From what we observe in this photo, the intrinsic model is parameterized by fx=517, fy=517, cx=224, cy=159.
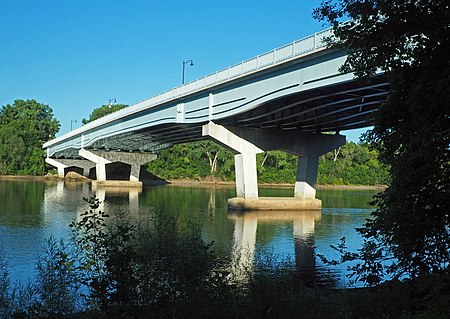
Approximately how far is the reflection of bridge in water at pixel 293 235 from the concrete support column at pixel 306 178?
259 cm

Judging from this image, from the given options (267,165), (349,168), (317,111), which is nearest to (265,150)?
(317,111)

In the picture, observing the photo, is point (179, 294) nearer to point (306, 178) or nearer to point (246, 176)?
point (246, 176)

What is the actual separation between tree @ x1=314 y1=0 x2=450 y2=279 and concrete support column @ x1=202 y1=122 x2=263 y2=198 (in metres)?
32.1

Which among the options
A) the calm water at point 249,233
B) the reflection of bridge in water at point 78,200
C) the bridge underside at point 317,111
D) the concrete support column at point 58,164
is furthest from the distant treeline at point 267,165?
the calm water at point 249,233

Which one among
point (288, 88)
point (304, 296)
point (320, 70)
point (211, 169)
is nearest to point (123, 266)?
point (304, 296)

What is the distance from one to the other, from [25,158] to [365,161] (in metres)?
68.7

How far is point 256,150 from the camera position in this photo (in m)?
42.3

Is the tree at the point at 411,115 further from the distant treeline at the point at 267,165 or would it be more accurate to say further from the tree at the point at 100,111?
the tree at the point at 100,111

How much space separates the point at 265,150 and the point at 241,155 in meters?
2.61

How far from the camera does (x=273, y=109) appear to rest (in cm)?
3631

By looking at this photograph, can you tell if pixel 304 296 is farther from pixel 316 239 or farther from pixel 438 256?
pixel 316 239

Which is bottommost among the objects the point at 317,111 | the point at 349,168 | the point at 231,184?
the point at 231,184

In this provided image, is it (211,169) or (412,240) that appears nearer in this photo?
(412,240)

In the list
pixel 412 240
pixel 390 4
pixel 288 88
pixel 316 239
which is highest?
pixel 288 88
